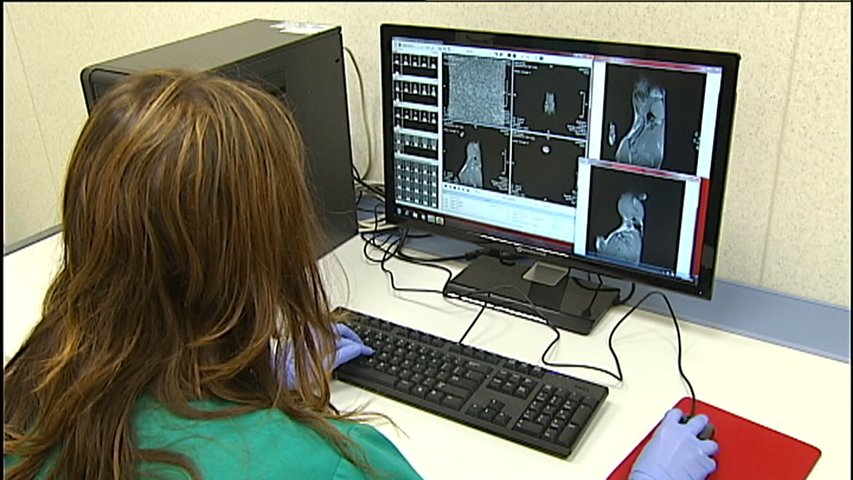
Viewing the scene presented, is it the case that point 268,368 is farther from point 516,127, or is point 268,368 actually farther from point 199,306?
point 516,127

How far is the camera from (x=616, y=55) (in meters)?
1.13

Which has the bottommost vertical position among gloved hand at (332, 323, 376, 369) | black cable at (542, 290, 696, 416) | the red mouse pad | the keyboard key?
the red mouse pad

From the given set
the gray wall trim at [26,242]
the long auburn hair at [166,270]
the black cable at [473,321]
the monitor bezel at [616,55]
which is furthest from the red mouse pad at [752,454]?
the gray wall trim at [26,242]

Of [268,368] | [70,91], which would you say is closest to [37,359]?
[268,368]

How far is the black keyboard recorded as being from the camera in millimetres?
1033

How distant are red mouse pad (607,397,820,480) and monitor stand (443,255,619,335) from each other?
0.83 ft

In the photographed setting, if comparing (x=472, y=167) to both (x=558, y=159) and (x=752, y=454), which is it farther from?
(x=752, y=454)

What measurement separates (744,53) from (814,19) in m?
0.10

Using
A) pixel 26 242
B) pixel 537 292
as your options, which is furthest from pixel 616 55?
pixel 26 242

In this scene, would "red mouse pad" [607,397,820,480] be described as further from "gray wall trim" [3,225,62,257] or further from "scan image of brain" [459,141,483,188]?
"gray wall trim" [3,225,62,257]

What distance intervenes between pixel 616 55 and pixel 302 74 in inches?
20.3

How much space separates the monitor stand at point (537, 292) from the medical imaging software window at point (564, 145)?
0.28ft

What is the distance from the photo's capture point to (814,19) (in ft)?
3.84

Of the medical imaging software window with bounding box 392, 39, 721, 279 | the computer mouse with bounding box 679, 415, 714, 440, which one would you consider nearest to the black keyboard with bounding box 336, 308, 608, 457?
the computer mouse with bounding box 679, 415, 714, 440
